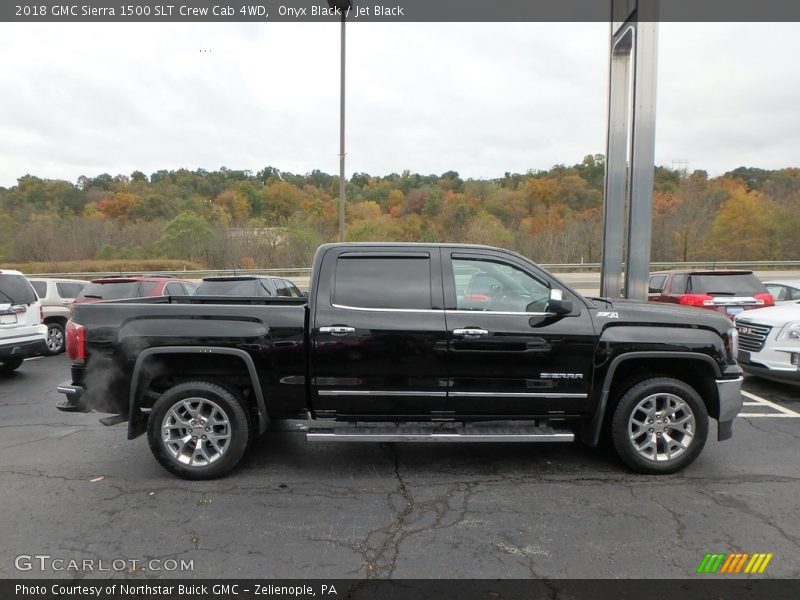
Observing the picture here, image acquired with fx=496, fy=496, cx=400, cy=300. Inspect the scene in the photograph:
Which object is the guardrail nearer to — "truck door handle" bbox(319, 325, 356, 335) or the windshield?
the windshield

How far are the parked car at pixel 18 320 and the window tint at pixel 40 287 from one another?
10.9 ft

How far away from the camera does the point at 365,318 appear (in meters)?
4.16

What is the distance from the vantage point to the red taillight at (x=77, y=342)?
412 cm

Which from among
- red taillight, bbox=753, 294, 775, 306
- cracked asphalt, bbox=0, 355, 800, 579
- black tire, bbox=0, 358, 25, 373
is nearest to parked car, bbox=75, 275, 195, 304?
black tire, bbox=0, 358, 25, 373

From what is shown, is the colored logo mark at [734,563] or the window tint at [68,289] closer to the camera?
the colored logo mark at [734,563]

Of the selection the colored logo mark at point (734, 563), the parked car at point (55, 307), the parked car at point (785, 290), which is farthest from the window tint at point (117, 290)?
the parked car at point (785, 290)

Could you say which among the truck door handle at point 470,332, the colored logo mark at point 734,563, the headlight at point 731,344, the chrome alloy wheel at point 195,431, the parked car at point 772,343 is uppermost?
the truck door handle at point 470,332

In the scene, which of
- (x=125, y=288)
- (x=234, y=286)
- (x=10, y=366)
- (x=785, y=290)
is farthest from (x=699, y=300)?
(x=10, y=366)

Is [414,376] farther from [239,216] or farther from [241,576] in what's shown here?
[239,216]

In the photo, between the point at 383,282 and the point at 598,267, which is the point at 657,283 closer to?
the point at 383,282

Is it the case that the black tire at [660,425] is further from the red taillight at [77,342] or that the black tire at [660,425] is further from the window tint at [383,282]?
the red taillight at [77,342]

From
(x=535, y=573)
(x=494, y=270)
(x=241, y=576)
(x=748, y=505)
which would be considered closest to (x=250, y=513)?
(x=241, y=576)

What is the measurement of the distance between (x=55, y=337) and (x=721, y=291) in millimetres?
13700
